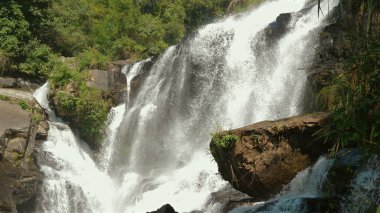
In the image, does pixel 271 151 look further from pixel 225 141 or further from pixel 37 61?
pixel 37 61

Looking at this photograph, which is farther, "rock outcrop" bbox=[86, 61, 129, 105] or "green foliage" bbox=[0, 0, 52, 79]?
"rock outcrop" bbox=[86, 61, 129, 105]

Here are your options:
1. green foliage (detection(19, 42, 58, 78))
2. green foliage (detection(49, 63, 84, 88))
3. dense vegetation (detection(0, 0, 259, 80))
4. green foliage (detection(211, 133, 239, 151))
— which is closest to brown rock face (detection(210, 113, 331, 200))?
green foliage (detection(211, 133, 239, 151))

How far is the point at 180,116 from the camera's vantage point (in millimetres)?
Answer: 19797

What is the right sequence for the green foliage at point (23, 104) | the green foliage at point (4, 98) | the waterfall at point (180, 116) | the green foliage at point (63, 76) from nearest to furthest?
1. the waterfall at point (180, 116)
2. the green foliage at point (4, 98)
3. the green foliage at point (23, 104)
4. the green foliage at point (63, 76)

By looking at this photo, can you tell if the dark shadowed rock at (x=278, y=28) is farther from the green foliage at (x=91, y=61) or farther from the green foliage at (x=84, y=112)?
the green foliage at (x=91, y=61)

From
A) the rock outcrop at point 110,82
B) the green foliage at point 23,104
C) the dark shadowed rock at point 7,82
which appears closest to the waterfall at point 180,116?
the rock outcrop at point 110,82

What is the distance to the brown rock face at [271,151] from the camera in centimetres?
991

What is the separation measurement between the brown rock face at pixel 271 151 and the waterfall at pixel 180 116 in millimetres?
3255

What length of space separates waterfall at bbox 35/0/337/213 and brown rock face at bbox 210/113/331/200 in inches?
128

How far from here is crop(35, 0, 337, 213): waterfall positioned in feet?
51.3

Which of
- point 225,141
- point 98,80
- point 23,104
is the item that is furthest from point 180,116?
point 225,141

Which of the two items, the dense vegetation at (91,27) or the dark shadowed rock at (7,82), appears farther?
the dense vegetation at (91,27)

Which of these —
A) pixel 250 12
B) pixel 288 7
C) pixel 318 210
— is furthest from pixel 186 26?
pixel 318 210

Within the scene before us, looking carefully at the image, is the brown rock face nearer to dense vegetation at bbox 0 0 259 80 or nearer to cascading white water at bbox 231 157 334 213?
cascading white water at bbox 231 157 334 213
